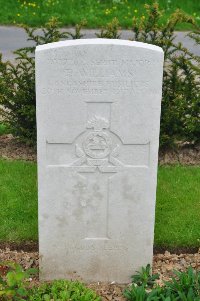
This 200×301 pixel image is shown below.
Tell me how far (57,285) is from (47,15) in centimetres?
1061

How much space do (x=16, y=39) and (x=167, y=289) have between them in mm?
9497

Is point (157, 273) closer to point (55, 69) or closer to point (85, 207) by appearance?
point (85, 207)

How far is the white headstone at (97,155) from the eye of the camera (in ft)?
11.8

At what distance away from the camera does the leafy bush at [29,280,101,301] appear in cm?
378

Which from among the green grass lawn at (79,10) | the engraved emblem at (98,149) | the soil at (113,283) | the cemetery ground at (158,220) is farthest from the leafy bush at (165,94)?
the green grass lawn at (79,10)

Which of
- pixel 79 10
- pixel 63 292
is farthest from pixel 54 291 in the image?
pixel 79 10

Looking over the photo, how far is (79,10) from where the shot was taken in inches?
555

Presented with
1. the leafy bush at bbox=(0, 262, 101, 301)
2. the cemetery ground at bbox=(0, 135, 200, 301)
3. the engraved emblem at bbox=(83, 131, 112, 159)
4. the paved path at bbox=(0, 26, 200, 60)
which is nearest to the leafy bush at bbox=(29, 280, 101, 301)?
the leafy bush at bbox=(0, 262, 101, 301)

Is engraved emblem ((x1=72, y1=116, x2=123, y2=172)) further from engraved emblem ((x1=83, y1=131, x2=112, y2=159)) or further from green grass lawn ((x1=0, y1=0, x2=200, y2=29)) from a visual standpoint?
green grass lawn ((x1=0, y1=0, x2=200, y2=29))

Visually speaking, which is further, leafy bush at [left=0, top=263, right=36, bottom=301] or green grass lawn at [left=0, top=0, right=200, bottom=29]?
green grass lawn at [left=0, top=0, right=200, bottom=29]

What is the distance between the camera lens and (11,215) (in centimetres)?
500

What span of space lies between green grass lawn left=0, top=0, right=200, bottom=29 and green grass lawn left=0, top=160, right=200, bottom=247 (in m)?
7.99

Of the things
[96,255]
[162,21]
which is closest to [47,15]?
→ [162,21]

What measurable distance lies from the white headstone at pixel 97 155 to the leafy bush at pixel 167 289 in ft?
0.51
